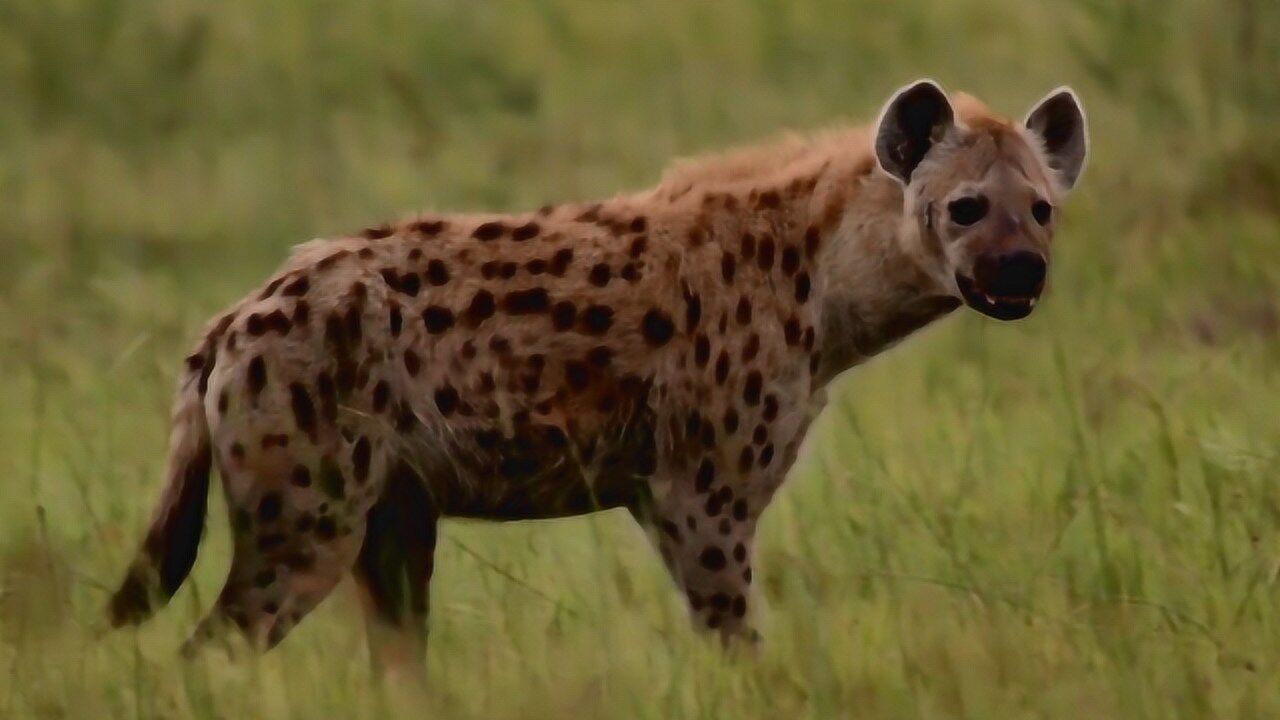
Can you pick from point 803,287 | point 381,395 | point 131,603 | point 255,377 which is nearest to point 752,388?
point 803,287

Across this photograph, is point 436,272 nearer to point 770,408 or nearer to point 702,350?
point 702,350

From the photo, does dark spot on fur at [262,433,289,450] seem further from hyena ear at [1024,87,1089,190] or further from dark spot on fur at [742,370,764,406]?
hyena ear at [1024,87,1089,190]

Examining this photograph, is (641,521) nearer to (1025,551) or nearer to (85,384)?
(1025,551)

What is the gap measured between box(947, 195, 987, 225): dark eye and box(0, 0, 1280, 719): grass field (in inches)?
27.6

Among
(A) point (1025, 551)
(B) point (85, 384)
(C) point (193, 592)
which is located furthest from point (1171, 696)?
(B) point (85, 384)

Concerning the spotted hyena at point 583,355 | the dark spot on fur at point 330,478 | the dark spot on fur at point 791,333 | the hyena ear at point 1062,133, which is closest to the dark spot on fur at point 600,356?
the spotted hyena at point 583,355

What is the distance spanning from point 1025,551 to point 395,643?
145cm

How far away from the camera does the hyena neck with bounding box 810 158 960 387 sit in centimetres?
491

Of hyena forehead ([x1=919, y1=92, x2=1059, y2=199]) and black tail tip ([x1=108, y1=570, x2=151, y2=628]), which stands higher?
hyena forehead ([x1=919, y1=92, x2=1059, y2=199])

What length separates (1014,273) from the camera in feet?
15.2

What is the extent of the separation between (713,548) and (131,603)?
1086mm

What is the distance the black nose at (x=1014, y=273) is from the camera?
4633mm

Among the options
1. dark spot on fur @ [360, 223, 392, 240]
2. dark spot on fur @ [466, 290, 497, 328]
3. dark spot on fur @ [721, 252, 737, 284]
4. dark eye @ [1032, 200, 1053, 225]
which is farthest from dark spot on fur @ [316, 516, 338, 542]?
dark eye @ [1032, 200, 1053, 225]

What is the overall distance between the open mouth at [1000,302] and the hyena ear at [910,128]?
302 millimetres
